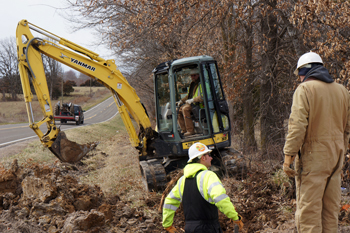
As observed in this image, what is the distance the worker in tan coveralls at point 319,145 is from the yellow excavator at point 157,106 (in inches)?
137

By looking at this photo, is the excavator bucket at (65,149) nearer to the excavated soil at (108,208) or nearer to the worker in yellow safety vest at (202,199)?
the excavated soil at (108,208)

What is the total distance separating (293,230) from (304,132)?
152 centimetres

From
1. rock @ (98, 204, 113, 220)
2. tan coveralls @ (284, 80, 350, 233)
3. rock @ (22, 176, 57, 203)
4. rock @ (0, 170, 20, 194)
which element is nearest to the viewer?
tan coveralls @ (284, 80, 350, 233)

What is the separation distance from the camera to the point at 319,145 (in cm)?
331

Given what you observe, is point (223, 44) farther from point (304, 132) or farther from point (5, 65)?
point (5, 65)

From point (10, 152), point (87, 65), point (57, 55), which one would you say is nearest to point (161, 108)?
point (87, 65)

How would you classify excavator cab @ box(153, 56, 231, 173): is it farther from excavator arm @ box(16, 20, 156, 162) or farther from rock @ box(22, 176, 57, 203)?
rock @ box(22, 176, 57, 203)

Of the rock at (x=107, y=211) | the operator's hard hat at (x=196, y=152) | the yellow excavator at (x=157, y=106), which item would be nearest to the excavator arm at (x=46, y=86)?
the yellow excavator at (x=157, y=106)

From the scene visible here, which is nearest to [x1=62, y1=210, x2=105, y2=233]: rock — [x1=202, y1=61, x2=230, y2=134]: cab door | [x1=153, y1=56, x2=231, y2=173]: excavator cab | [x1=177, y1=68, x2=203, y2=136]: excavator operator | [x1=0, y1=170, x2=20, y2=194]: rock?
[x1=0, y1=170, x2=20, y2=194]: rock

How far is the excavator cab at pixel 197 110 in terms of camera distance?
277 inches

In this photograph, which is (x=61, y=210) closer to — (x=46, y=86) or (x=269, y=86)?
(x=46, y=86)

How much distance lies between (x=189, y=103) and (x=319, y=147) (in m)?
4.12

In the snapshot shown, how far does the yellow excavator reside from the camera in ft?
23.2

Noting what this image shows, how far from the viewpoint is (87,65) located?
7.70 metres
